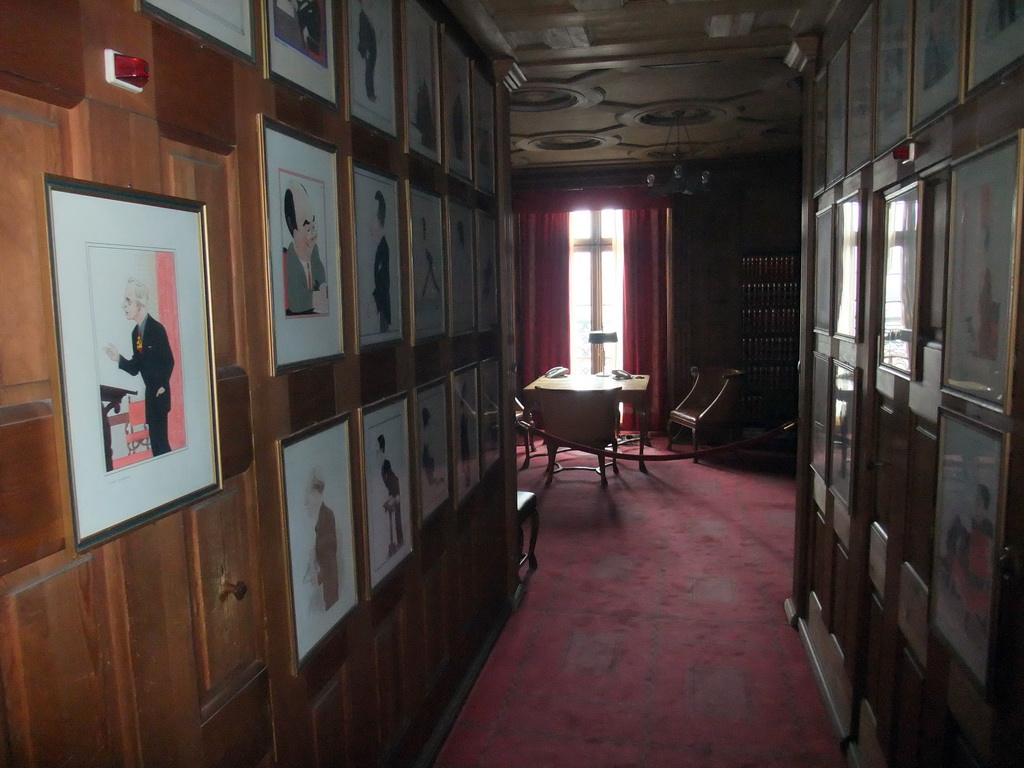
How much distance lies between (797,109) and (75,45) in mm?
6123

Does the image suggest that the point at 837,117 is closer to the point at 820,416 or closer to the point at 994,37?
the point at 820,416

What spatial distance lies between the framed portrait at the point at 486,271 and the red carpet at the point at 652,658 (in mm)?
1648

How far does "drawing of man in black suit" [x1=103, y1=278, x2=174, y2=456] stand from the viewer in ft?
3.78

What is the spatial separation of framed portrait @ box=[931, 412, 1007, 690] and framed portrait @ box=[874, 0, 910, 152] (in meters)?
0.98

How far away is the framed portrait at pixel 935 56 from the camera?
173cm

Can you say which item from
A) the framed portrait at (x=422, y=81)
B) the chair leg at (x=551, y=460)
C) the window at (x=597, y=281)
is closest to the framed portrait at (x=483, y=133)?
the framed portrait at (x=422, y=81)

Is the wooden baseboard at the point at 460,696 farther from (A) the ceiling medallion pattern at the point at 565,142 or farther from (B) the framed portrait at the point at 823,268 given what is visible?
(A) the ceiling medallion pattern at the point at 565,142

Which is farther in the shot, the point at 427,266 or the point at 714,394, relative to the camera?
the point at 714,394

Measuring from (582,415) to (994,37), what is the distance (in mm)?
5363

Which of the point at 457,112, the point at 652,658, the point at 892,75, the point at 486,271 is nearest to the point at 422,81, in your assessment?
the point at 457,112

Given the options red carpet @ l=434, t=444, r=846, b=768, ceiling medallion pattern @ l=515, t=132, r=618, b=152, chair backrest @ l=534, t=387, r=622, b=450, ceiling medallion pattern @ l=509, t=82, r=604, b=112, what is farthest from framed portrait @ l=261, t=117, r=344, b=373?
ceiling medallion pattern @ l=515, t=132, r=618, b=152

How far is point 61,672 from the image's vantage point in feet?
3.49

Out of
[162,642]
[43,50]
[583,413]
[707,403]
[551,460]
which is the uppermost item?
[43,50]

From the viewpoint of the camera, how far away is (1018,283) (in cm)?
138
